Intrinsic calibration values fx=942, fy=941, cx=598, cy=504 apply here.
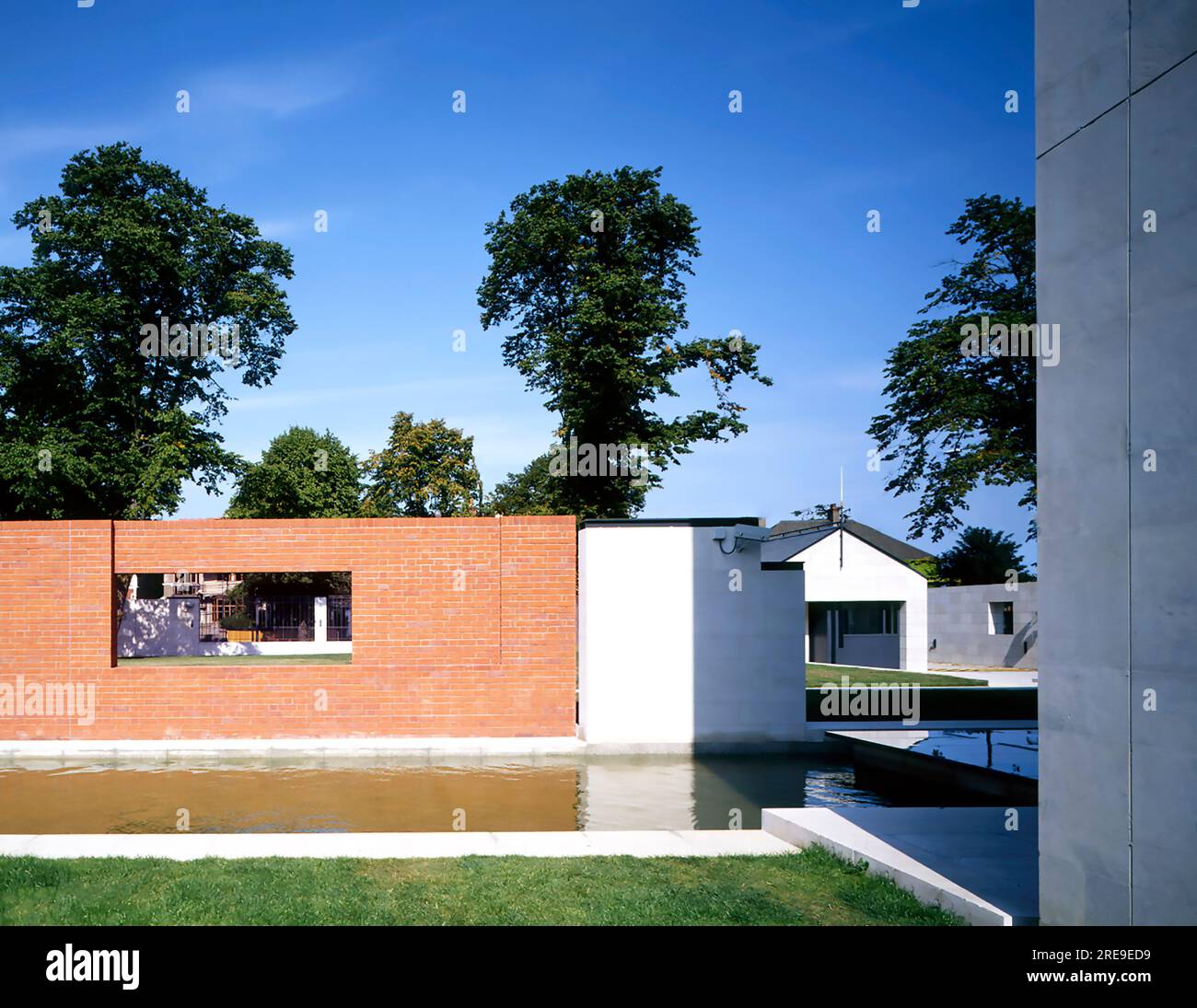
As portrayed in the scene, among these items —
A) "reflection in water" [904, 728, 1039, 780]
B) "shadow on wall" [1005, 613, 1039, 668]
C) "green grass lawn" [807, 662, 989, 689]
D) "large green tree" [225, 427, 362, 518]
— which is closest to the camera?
"reflection in water" [904, 728, 1039, 780]

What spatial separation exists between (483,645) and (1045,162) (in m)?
11.6

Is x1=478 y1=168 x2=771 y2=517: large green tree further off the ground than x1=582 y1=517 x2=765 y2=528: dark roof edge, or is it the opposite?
x1=478 y1=168 x2=771 y2=517: large green tree

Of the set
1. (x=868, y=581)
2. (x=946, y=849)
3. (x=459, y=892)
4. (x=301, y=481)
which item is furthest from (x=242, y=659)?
(x=946, y=849)

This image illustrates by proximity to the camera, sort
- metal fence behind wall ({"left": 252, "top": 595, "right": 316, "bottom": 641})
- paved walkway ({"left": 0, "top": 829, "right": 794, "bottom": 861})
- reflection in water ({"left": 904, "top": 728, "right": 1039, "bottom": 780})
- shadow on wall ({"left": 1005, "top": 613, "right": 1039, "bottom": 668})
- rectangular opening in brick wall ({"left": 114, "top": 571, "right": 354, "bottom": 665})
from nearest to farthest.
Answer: paved walkway ({"left": 0, "top": 829, "right": 794, "bottom": 861}), reflection in water ({"left": 904, "top": 728, "right": 1039, "bottom": 780}), shadow on wall ({"left": 1005, "top": 613, "right": 1039, "bottom": 668}), rectangular opening in brick wall ({"left": 114, "top": 571, "right": 354, "bottom": 665}), metal fence behind wall ({"left": 252, "top": 595, "right": 316, "bottom": 641})

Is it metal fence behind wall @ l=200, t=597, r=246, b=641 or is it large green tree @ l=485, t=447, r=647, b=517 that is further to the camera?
metal fence behind wall @ l=200, t=597, r=246, b=641

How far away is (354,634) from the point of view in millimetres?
15172

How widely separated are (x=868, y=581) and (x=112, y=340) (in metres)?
27.7

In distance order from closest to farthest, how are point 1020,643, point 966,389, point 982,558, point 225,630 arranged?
point 966,389
point 1020,643
point 225,630
point 982,558

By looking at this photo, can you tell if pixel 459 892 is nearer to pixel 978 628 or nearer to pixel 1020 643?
pixel 1020 643

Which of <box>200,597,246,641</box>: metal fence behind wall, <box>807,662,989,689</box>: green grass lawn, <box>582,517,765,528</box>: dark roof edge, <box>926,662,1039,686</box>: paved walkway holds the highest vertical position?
<box>582,517,765,528</box>: dark roof edge

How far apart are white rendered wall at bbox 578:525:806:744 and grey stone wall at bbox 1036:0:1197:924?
31.9 ft

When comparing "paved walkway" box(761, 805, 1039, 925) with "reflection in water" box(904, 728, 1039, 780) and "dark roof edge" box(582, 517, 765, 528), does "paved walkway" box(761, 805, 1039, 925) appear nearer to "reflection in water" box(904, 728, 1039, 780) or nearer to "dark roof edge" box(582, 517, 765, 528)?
"reflection in water" box(904, 728, 1039, 780)

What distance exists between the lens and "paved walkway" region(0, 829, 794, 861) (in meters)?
7.58

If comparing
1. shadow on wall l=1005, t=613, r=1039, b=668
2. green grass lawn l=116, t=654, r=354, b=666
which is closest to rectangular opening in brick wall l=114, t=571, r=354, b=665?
green grass lawn l=116, t=654, r=354, b=666
